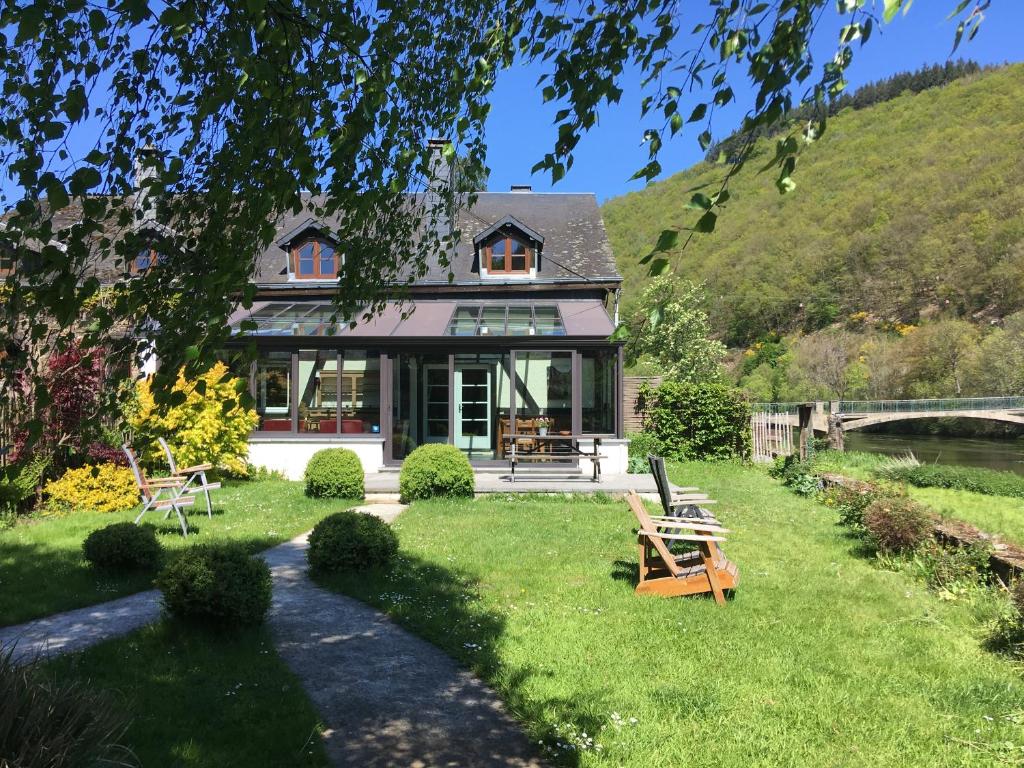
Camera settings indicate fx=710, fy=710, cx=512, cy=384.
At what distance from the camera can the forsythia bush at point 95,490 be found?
10.9 metres

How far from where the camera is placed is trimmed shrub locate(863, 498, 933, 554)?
25.7 feet

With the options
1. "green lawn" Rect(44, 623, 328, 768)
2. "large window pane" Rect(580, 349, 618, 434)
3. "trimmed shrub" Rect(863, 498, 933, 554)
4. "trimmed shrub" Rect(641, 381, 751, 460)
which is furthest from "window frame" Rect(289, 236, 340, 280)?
"green lawn" Rect(44, 623, 328, 768)

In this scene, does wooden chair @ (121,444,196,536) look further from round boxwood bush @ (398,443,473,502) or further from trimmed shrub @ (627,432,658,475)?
trimmed shrub @ (627,432,658,475)

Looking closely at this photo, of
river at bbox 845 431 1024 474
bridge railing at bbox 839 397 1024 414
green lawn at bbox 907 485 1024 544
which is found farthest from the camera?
bridge railing at bbox 839 397 1024 414

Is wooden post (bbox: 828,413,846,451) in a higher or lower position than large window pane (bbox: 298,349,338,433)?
lower

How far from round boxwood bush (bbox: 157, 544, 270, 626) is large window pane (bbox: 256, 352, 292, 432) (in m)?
11.7

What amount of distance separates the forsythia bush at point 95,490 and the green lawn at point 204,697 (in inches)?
267

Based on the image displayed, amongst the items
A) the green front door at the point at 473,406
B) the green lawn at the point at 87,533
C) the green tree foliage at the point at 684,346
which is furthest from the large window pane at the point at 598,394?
the green tree foliage at the point at 684,346

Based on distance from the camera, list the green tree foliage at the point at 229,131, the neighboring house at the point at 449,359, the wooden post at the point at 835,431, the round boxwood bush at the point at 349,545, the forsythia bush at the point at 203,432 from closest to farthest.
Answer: the green tree foliage at the point at 229,131 → the round boxwood bush at the point at 349,545 → the forsythia bush at the point at 203,432 → the neighboring house at the point at 449,359 → the wooden post at the point at 835,431

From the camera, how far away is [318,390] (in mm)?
16750

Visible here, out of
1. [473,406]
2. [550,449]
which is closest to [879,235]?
[473,406]

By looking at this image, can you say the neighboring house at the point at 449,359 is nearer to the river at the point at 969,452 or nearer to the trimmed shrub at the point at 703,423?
the trimmed shrub at the point at 703,423

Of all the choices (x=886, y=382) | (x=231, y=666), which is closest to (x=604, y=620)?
(x=231, y=666)

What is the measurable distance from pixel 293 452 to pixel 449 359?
13.3ft
